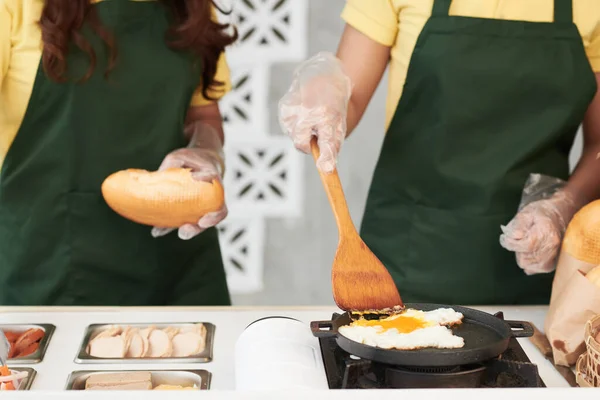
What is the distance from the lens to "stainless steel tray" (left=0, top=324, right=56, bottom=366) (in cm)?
140

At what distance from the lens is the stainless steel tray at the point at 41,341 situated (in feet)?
4.58

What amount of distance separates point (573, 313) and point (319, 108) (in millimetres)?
657

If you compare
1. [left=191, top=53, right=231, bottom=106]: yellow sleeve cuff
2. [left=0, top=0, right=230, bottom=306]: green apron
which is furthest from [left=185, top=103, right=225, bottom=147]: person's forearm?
[left=0, top=0, right=230, bottom=306]: green apron

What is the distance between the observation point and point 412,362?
1.08 m

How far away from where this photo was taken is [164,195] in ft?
5.50

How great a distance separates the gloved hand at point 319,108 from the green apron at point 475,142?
245 millimetres

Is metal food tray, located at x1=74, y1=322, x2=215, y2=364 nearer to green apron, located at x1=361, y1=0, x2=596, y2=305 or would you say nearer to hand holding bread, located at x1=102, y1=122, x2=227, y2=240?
hand holding bread, located at x1=102, y1=122, x2=227, y2=240

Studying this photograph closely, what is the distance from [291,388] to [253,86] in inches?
105

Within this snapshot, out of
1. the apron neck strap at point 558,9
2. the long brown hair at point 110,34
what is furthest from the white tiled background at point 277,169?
the apron neck strap at point 558,9

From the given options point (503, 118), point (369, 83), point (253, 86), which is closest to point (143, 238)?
point (369, 83)

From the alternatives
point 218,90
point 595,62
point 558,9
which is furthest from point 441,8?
point 218,90

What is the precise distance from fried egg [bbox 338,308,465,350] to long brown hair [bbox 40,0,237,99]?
0.99 metres

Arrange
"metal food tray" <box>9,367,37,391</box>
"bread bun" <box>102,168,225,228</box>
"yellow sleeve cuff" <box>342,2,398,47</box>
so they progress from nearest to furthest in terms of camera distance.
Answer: "metal food tray" <box>9,367,37,391</box> < "bread bun" <box>102,168,225,228</box> < "yellow sleeve cuff" <box>342,2,398,47</box>

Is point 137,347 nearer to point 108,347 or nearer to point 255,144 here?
point 108,347
